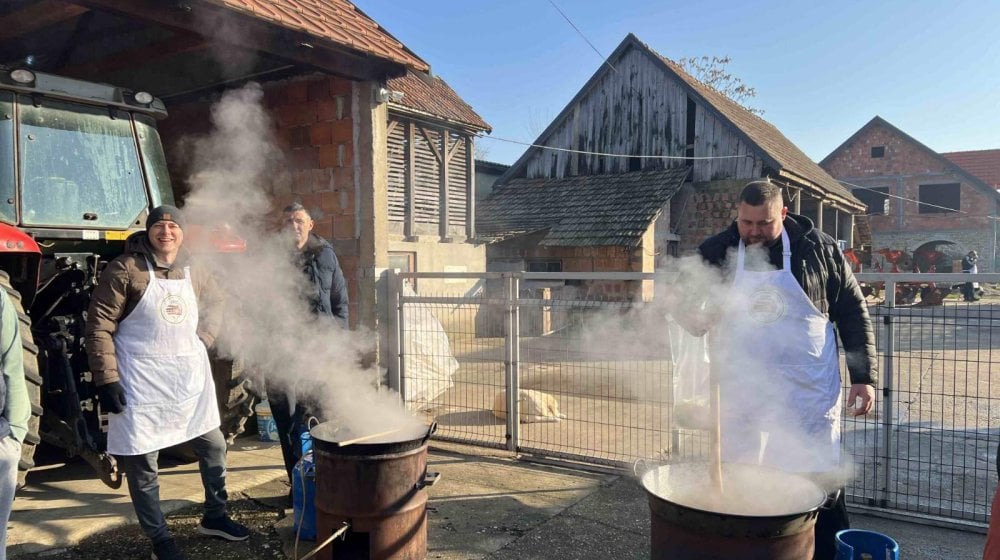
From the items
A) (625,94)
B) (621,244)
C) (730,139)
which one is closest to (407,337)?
(621,244)

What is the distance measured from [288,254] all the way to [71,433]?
170cm

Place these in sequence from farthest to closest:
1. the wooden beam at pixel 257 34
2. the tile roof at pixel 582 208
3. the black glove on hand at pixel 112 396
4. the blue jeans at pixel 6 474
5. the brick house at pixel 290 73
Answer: the tile roof at pixel 582 208 → the brick house at pixel 290 73 → the wooden beam at pixel 257 34 → the black glove on hand at pixel 112 396 → the blue jeans at pixel 6 474

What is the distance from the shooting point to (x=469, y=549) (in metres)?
3.50

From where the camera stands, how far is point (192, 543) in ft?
11.6

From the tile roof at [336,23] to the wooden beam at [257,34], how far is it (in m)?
0.06

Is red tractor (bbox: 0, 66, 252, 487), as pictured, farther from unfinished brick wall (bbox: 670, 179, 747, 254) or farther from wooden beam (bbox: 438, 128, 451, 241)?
unfinished brick wall (bbox: 670, 179, 747, 254)

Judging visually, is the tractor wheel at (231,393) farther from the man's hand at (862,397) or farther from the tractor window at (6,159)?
the man's hand at (862,397)

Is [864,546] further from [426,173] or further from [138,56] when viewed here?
[426,173]

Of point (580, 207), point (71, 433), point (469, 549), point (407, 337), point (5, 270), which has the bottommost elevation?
point (469, 549)

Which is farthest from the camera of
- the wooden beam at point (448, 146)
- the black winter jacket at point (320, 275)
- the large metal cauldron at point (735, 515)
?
the wooden beam at point (448, 146)

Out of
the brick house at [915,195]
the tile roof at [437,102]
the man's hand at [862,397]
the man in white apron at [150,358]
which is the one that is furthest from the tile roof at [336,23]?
the brick house at [915,195]

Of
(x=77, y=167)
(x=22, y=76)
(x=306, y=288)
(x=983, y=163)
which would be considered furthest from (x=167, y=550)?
(x=983, y=163)

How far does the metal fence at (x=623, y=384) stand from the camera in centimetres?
393

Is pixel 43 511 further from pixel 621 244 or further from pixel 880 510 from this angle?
pixel 621 244
